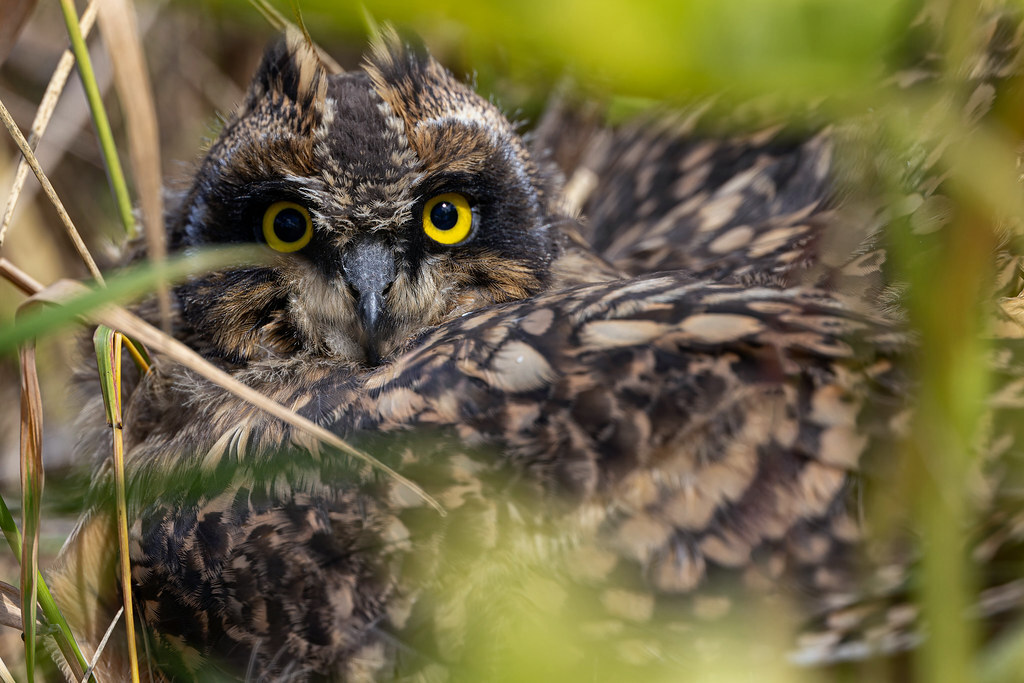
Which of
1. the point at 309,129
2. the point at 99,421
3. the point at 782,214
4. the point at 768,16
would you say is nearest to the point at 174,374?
the point at 99,421

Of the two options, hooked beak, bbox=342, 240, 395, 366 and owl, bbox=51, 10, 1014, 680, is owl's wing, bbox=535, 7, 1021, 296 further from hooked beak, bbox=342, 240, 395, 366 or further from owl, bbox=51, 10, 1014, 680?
hooked beak, bbox=342, 240, 395, 366

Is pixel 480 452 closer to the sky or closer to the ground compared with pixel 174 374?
closer to the ground

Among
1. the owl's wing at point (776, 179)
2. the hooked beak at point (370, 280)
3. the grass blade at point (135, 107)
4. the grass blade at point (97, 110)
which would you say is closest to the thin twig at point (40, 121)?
the grass blade at point (97, 110)

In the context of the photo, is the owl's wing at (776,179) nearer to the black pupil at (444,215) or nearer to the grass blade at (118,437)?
the black pupil at (444,215)

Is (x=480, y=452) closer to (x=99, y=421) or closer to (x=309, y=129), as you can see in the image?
(x=309, y=129)

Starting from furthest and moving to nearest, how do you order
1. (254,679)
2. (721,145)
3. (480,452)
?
(721,145) → (254,679) → (480,452)

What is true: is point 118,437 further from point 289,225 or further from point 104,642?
point 289,225

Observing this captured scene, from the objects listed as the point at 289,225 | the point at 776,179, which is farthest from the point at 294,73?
the point at 776,179

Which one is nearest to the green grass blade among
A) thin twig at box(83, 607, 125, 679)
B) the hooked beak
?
thin twig at box(83, 607, 125, 679)
